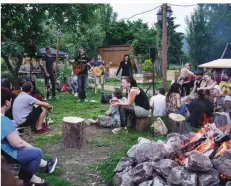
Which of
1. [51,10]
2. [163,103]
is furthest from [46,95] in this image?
[163,103]

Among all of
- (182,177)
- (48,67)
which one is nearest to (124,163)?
(182,177)

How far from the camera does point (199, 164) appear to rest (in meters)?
4.46

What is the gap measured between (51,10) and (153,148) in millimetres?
8195

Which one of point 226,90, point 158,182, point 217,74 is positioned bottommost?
point 158,182

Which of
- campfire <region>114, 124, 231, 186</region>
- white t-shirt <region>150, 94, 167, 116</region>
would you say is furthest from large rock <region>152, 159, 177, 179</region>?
white t-shirt <region>150, 94, 167, 116</region>

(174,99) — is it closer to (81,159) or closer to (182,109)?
(182,109)

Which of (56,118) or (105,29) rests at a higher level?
(105,29)

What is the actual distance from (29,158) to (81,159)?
158cm

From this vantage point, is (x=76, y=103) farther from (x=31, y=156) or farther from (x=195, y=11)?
(x=195, y=11)

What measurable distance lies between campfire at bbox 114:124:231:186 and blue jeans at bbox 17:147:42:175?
3.54ft

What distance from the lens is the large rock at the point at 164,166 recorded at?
4637 mm

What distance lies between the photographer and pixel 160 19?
40.8 feet

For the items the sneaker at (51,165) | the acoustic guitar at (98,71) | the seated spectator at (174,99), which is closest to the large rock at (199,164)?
the sneaker at (51,165)

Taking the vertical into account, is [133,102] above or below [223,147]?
above
